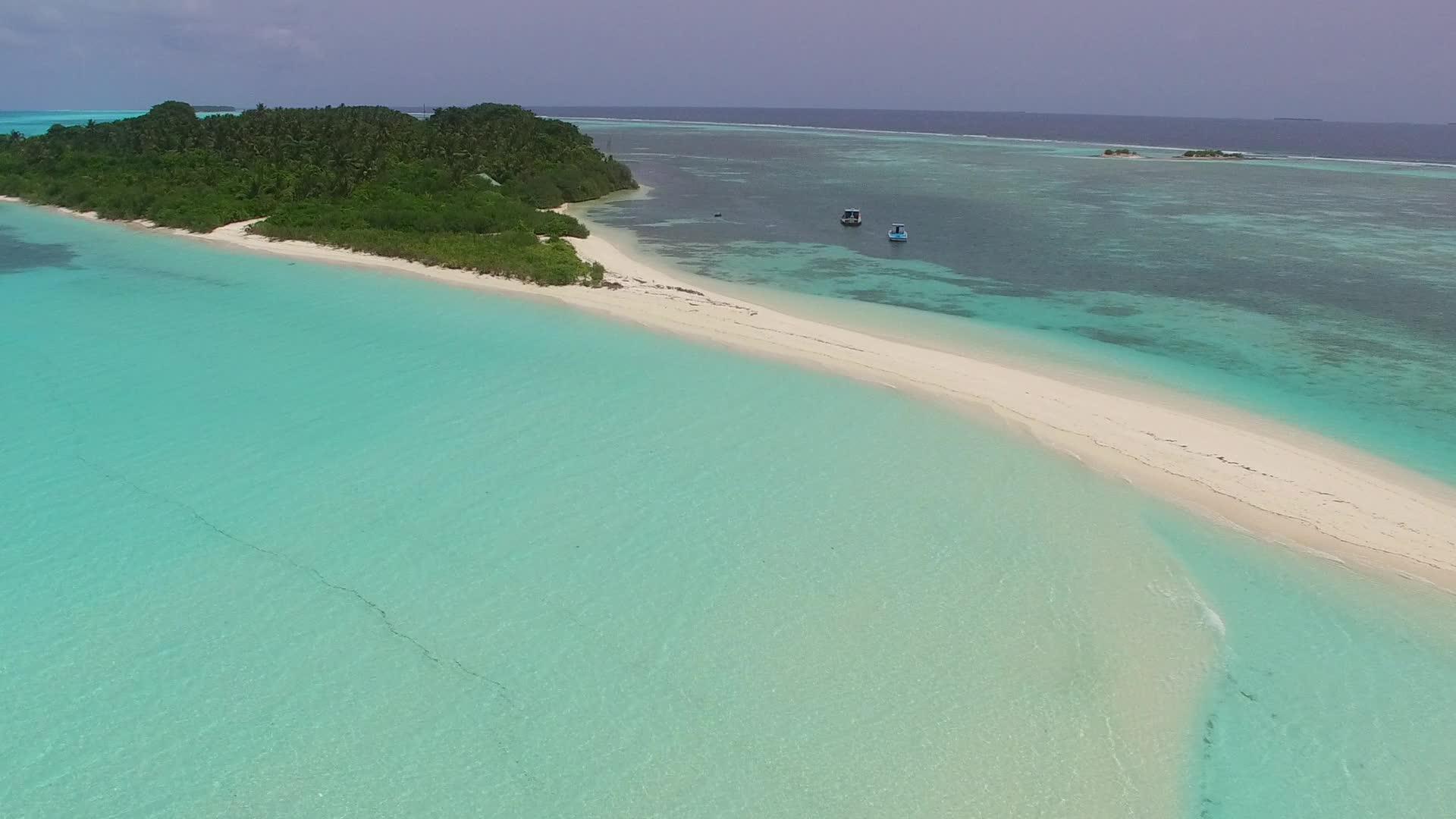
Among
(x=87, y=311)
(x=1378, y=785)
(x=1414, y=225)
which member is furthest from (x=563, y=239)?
(x=1414, y=225)

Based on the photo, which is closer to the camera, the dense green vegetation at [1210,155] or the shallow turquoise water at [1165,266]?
the shallow turquoise water at [1165,266]

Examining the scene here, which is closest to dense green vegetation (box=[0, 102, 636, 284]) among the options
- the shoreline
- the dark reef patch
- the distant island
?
the dark reef patch

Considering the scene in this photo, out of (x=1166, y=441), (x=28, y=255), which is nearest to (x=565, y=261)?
(x=1166, y=441)

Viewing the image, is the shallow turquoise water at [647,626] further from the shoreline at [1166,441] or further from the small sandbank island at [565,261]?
the small sandbank island at [565,261]

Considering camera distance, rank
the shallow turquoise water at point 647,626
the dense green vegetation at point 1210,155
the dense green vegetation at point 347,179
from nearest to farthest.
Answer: the shallow turquoise water at point 647,626 < the dense green vegetation at point 347,179 < the dense green vegetation at point 1210,155

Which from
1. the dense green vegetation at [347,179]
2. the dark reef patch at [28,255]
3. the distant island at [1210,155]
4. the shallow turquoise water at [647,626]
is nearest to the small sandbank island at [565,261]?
the dense green vegetation at [347,179]

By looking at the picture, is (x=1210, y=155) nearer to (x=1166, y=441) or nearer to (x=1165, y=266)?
(x=1165, y=266)

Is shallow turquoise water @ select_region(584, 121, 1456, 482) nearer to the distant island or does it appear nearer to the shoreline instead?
the shoreline
